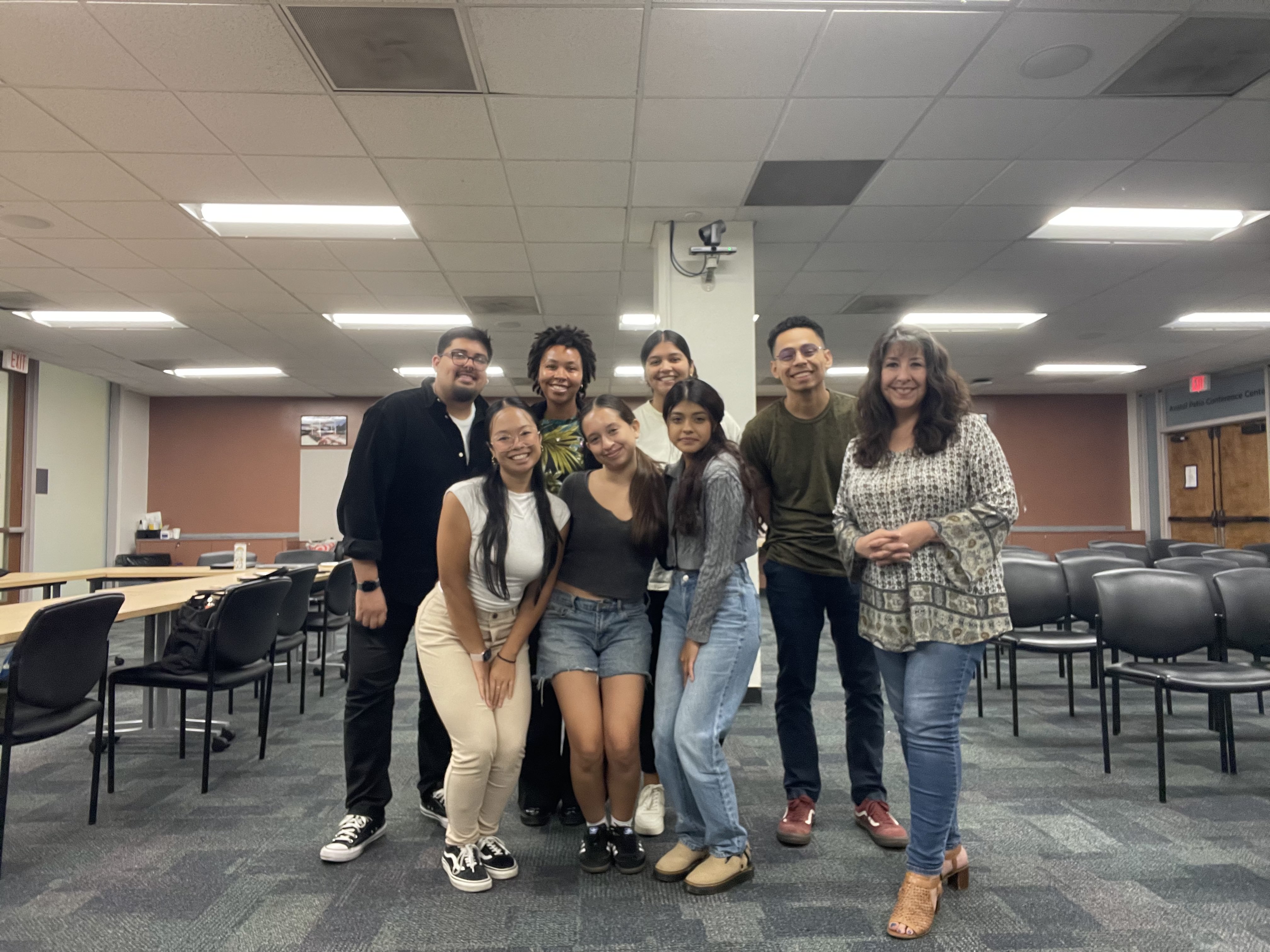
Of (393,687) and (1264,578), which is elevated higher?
(1264,578)

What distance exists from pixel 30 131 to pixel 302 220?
52.0 inches

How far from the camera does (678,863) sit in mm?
2045

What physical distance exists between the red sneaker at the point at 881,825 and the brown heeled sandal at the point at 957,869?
168 mm

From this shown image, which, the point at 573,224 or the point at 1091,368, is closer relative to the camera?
the point at 573,224

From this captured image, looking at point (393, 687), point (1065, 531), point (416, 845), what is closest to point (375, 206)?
point (393, 687)

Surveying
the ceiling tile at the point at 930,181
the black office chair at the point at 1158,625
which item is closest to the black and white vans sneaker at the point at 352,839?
the black office chair at the point at 1158,625

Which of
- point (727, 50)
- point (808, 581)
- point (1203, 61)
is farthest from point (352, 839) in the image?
point (1203, 61)

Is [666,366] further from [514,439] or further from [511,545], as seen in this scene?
[511,545]

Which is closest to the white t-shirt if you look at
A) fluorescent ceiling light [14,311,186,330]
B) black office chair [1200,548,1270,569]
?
black office chair [1200,548,1270,569]

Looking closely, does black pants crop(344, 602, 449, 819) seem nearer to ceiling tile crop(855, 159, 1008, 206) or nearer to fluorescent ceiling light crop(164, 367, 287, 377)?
ceiling tile crop(855, 159, 1008, 206)

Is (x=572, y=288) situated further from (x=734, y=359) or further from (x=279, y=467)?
(x=279, y=467)

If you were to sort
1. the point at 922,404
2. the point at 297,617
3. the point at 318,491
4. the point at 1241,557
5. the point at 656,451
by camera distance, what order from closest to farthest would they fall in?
1. the point at 922,404
2. the point at 656,451
3. the point at 297,617
4. the point at 1241,557
5. the point at 318,491

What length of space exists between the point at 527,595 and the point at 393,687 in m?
0.60

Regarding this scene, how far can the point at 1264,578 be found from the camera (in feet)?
11.2
